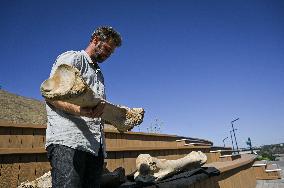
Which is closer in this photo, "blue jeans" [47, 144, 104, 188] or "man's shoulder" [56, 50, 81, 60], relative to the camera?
"blue jeans" [47, 144, 104, 188]

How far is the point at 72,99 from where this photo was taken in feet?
5.28

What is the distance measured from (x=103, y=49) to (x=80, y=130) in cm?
72

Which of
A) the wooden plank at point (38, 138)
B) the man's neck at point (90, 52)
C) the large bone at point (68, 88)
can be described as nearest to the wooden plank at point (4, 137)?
the wooden plank at point (38, 138)

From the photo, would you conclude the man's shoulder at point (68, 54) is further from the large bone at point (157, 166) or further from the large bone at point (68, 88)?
the large bone at point (157, 166)

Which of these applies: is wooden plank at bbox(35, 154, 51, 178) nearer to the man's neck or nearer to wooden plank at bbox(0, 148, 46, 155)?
wooden plank at bbox(0, 148, 46, 155)

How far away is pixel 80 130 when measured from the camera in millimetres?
1884

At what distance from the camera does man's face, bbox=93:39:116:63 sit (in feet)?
7.07

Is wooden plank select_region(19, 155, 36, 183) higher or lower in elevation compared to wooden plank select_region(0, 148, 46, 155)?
lower

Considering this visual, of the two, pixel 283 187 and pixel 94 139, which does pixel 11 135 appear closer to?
pixel 94 139

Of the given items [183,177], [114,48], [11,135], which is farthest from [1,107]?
[114,48]

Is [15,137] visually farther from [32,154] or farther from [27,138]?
[32,154]

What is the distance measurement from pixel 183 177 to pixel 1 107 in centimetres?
739

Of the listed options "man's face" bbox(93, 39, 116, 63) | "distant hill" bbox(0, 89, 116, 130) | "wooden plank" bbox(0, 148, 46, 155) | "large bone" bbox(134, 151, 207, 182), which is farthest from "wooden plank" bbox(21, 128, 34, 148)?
"distant hill" bbox(0, 89, 116, 130)

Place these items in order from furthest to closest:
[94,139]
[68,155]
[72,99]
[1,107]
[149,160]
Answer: [1,107], [149,160], [94,139], [68,155], [72,99]
